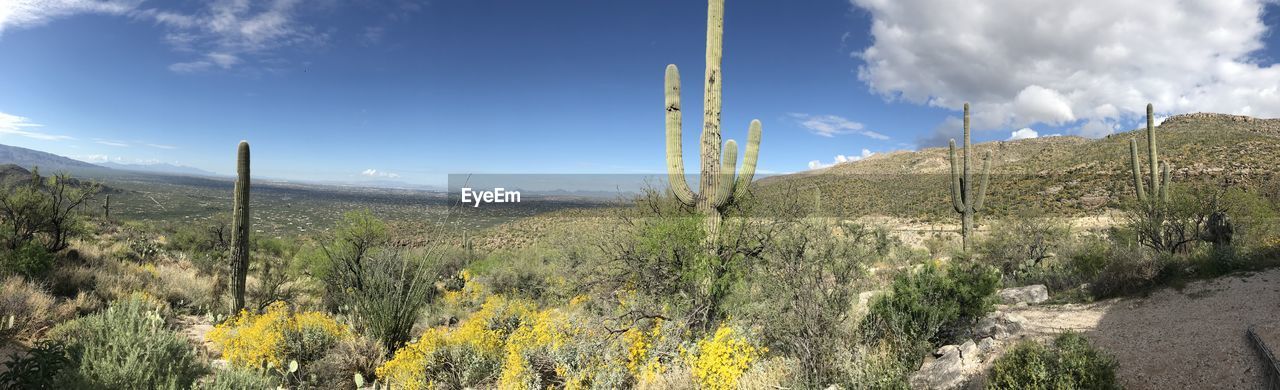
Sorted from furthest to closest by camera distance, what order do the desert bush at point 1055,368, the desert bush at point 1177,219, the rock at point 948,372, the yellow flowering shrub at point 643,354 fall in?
the desert bush at point 1177,219 < the yellow flowering shrub at point 643,354 < the rock at point 948,372 < the desert bush at point 1055,368

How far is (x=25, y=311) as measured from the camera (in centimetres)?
689

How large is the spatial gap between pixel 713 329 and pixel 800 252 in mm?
1782

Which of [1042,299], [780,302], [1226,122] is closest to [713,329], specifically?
[780,302]

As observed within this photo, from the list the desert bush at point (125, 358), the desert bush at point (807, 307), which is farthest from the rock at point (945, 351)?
the desert bush at point (125, 358)

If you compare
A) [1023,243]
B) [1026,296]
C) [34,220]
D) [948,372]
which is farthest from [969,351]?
[34,220]

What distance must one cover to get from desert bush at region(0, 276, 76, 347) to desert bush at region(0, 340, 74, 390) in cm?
331

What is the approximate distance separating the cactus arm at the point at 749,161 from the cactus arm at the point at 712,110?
1.92 ft

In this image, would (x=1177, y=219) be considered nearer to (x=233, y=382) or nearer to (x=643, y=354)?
(x=643, y=354)

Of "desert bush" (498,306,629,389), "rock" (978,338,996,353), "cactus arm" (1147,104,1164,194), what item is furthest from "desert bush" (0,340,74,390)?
"cactus arm" (1147,104,1164,194)

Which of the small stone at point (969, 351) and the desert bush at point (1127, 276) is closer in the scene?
the small stone at point (969, 351)

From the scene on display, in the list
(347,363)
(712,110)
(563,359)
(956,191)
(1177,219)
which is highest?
(712,110)

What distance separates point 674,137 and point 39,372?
23.6ft

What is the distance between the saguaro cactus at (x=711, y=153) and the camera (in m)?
7.75

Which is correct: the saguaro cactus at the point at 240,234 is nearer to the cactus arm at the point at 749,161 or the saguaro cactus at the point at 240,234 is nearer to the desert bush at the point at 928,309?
the cactus arm at the point at 749,161
